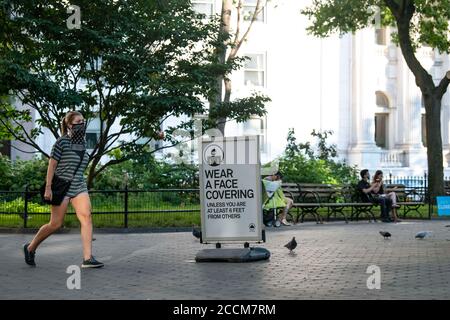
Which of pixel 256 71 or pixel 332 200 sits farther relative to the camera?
pixel 256 71

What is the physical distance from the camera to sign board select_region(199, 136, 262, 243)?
1240 cm

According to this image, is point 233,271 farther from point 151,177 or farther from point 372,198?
point 151,177

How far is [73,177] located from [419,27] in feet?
77.9

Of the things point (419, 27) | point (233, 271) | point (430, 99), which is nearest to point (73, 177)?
point (233, 271)

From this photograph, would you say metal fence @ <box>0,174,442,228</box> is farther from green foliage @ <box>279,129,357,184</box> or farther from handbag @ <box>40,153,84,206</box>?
green foliage @ <box>279,129,357,184</box>

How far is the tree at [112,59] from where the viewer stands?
699 inches

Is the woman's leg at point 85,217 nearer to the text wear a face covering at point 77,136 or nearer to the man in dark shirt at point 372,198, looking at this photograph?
the text wear a face covering at point 77,136

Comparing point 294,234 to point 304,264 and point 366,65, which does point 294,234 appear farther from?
point 366,65

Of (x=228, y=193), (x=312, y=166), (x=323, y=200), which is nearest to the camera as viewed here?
(x=228, y=193)

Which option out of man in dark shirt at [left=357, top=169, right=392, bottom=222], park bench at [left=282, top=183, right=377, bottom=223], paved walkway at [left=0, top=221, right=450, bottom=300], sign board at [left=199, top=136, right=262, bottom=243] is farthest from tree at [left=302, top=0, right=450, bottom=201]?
sign board at [left=199, top=136, right=262, bottom=243]

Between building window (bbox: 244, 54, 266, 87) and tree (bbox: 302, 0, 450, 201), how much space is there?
6885 millimetres

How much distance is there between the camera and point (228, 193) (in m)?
12.5

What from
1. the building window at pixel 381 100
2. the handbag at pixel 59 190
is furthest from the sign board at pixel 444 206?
the building window at pixel 381 100

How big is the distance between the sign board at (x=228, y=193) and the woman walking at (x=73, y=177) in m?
1.87
